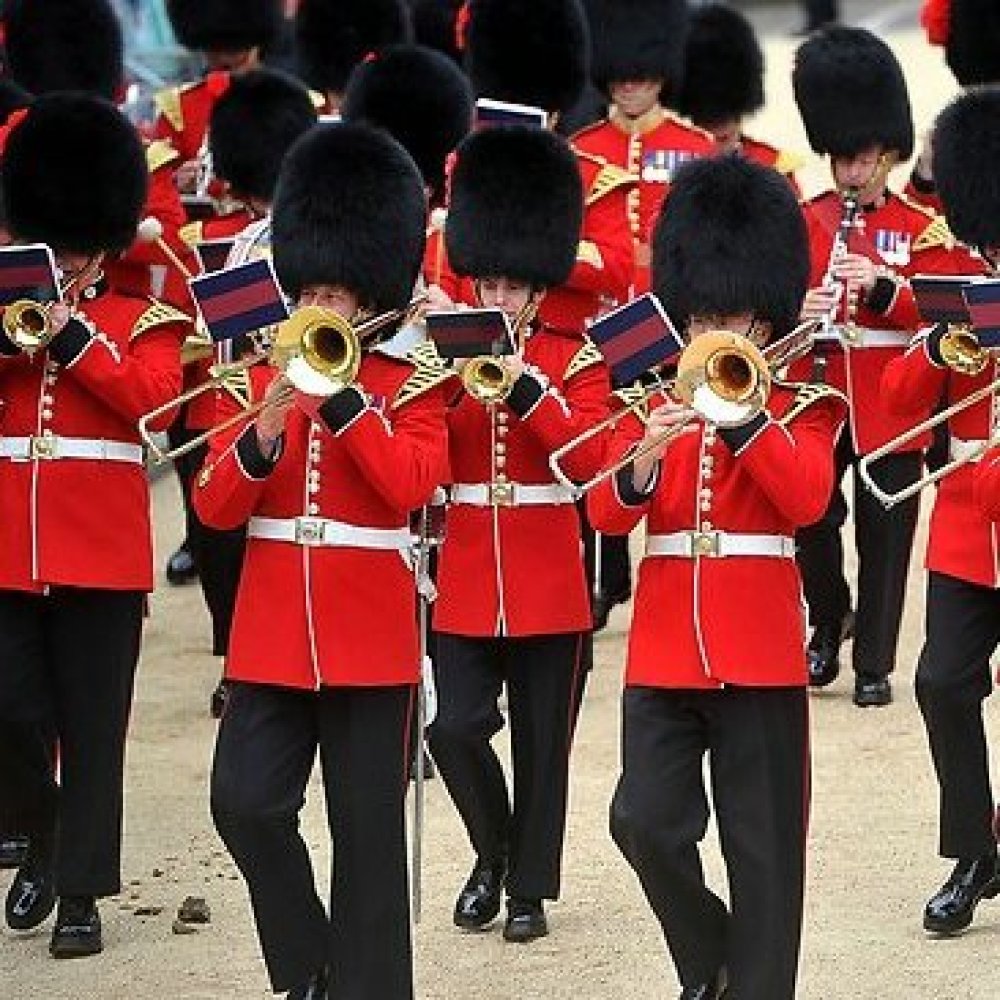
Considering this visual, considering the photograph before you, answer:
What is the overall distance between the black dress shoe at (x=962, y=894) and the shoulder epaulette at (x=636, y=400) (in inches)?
47.6

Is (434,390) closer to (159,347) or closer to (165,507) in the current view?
(159,347)

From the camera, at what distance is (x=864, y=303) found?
7535mm

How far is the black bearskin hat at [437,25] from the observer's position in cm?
998

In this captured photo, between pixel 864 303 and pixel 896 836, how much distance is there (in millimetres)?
1271

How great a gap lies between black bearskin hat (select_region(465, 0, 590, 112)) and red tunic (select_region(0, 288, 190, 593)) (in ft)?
7.26

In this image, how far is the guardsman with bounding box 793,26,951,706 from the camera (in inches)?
295

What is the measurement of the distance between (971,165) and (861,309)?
1366 millimetres

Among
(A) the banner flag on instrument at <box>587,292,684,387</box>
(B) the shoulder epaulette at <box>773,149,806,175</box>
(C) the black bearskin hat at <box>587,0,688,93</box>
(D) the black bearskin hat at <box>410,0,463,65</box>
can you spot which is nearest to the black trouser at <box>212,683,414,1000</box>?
(A) the banner flag on instrument at <box>587,292,684,387</box>

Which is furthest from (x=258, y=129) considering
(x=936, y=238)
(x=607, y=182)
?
(x=936, y=238)

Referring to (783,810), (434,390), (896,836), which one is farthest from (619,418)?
(896,836)

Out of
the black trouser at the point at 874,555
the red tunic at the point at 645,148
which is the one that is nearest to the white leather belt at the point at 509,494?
the black trouser at the point at 874,555

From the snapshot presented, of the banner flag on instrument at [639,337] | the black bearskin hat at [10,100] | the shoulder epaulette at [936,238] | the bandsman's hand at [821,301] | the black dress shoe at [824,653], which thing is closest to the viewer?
the banner flag on instrument at [639,337]

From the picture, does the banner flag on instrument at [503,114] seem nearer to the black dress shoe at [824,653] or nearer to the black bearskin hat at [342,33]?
the black dress shoe at [824,653]

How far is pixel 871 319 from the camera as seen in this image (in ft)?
25.2
